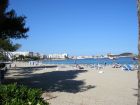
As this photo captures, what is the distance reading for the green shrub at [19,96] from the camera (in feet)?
18.7

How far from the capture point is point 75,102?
12.2 metres

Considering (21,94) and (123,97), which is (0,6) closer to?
(123,97)

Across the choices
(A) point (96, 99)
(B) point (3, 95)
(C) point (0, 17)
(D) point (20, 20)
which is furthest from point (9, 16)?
(B) point (3, 95)

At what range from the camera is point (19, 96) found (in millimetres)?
6094

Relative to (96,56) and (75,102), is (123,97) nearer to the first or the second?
(75,102)

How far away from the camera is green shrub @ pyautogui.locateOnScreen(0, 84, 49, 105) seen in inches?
225

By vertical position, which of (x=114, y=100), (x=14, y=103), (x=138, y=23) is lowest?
(x=114, y=100)

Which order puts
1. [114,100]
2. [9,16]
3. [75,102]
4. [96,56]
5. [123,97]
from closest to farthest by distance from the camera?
1. [75,102]
2. [114,100]
3. [123,97]
4. [9,16]
5. [96,56]

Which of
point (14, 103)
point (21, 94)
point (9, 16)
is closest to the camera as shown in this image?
point (14, 103)

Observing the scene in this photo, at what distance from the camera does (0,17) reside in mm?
15523

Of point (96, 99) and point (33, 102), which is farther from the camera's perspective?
point (96, 99)

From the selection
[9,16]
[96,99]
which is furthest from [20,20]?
[96,99]

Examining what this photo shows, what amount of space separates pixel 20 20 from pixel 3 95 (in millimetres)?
13326

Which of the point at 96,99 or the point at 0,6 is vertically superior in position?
the point at 0,6
